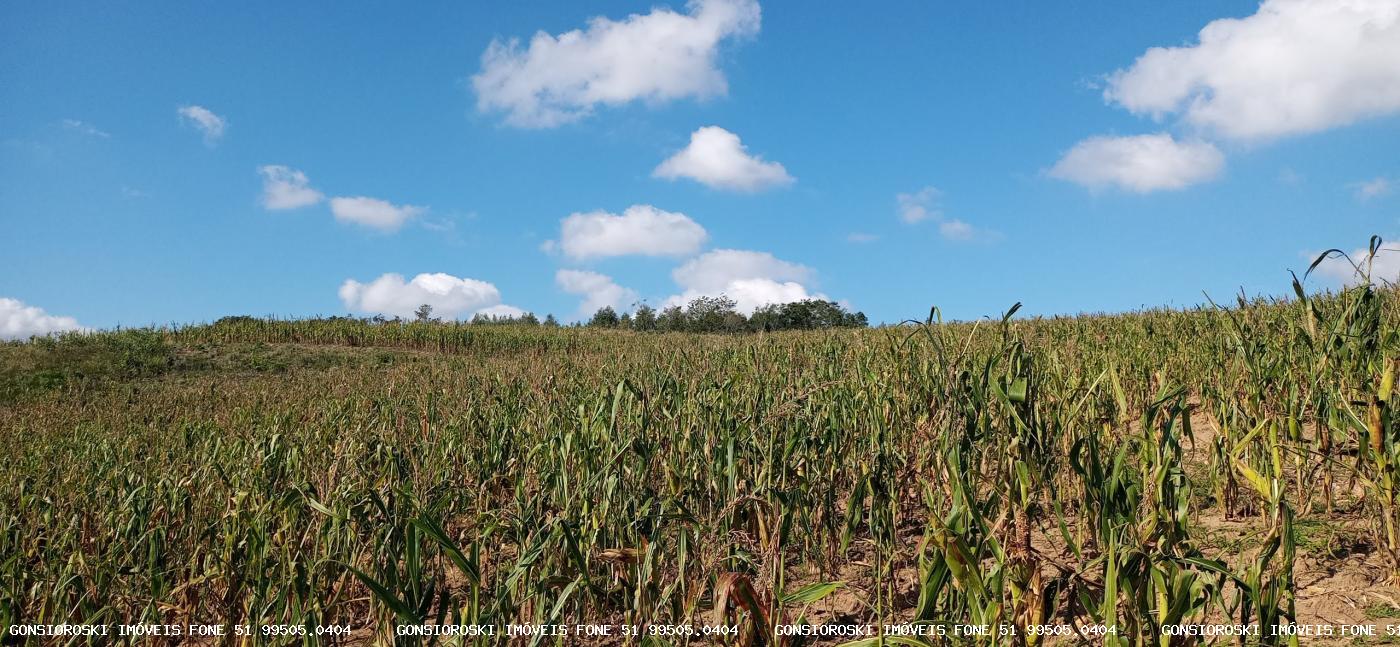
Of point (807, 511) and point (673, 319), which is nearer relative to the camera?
point (807, 511)

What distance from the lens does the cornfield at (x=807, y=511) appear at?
230 cm

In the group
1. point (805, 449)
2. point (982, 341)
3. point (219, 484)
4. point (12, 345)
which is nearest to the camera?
point (805, 449)

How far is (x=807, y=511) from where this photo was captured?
3541 millimetres

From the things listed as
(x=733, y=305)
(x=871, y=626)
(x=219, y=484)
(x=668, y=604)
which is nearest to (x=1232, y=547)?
(x=871, y=626)

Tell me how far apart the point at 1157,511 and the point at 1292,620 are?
44 cm

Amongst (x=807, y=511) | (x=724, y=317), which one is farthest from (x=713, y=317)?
(x=807, y=511)

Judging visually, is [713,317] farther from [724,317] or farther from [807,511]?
[807,511]

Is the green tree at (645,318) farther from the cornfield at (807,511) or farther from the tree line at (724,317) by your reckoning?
the cornfield at (807,511)

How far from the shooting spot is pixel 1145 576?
82.8 inches

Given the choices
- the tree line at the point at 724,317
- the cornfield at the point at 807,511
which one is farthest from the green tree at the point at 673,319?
the cornfield at the point at 807,511

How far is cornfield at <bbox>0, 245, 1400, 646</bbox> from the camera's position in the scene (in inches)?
90.5

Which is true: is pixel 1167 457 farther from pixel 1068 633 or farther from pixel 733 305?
pixel 733 305

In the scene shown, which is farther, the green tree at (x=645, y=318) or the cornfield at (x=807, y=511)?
the green tree at (x=645, y=318)

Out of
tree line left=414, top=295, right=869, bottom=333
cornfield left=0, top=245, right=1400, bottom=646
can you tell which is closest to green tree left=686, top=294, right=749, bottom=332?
tree line left=414, top=295, right=869, bottom=333
